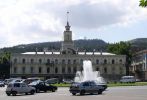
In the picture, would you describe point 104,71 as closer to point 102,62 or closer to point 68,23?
point 102,62

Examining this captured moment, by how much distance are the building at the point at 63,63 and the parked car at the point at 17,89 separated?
106815mm

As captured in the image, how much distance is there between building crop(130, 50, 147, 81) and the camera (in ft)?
496

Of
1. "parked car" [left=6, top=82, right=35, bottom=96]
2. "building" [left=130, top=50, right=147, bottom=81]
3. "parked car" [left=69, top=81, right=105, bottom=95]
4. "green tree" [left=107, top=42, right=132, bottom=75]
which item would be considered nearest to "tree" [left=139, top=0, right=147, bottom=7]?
"parked car" [left=69, top=81, right=105, bottom=95]

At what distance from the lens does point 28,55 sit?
6152 inches

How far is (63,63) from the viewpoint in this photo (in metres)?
157

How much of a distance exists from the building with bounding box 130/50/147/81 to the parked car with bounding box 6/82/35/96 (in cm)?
10496

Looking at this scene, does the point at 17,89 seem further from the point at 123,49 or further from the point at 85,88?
the point at 123,49

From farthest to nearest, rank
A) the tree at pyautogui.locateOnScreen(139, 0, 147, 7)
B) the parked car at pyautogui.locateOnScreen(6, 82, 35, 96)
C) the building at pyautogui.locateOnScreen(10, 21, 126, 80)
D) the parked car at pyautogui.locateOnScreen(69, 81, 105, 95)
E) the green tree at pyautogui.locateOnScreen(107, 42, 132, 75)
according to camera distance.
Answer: the green tree at pyautogui.locateOnScreen(107, 42, 132, 75)
the building at pyautogui.locateOnScreen(10, 21, 126, 80)
the parked car at pyautogui.locateOnScreen(6, 82, 35, 96)
the parked car at pyautogui.locateOnScreen(69, 81, 105, 95)
the tree at pyautogui.locateOnScreen(139, 0, 147, 7)

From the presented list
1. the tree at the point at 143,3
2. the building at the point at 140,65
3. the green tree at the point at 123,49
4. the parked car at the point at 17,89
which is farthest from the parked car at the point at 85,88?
the green tree at the point at 123,49

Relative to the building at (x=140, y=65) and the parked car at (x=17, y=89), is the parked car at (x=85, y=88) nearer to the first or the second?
the parked car at (x=17, y=89)

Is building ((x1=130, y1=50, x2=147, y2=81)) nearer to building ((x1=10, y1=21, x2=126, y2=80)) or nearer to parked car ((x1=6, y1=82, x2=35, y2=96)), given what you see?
building ((x1=10, y1=21, x2=126, y2=80))

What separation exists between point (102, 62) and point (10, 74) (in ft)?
112

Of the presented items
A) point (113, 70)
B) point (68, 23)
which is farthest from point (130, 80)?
point (68, 23)

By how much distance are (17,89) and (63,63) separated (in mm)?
109624
